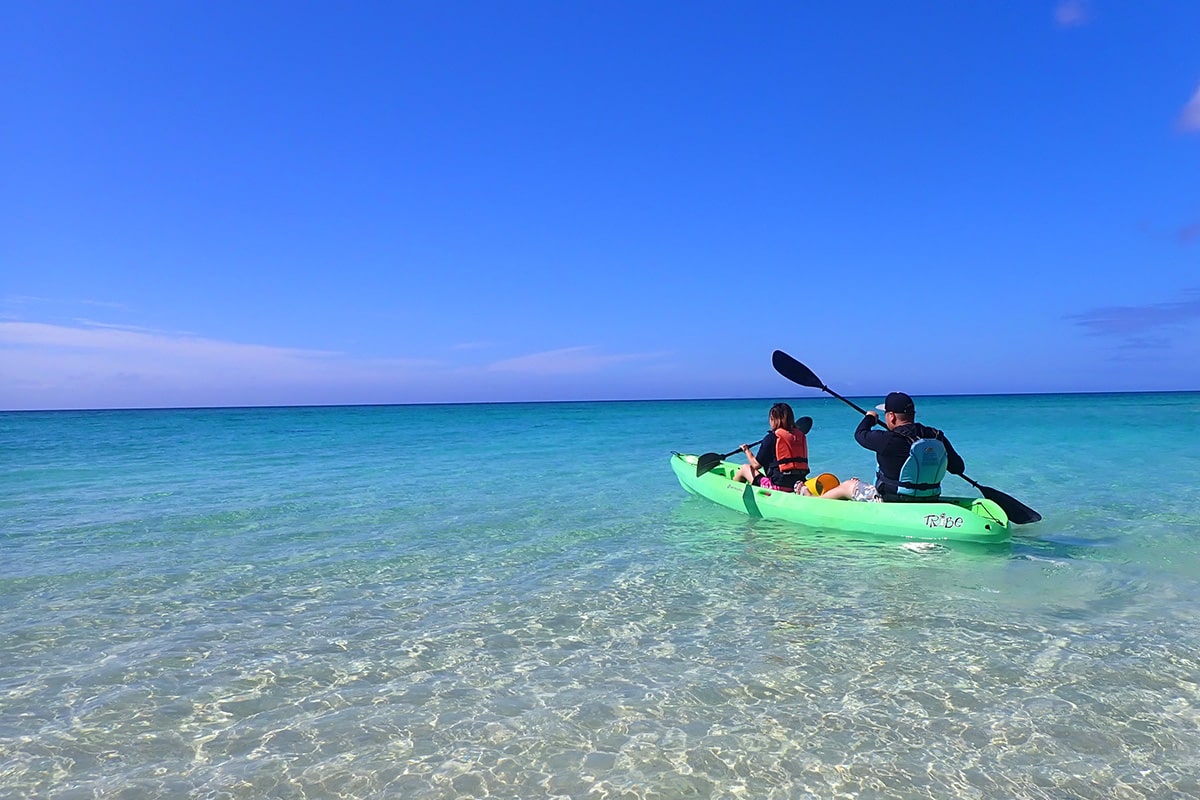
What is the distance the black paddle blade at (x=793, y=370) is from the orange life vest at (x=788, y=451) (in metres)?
1.48

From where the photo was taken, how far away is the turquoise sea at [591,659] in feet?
12.0

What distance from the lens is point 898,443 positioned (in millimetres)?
8547

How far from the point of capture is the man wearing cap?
8.50 m

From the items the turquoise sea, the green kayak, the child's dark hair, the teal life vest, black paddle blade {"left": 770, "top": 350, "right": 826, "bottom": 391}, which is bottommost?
the turquoise sea

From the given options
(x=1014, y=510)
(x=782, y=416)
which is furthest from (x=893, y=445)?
(x=782, y=416)

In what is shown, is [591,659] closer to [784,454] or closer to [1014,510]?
[784,454]

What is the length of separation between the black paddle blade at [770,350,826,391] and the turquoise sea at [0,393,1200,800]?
2.90 metres

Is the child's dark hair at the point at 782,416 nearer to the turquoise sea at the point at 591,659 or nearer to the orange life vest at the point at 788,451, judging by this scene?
the orange life vest at the point at 788,451

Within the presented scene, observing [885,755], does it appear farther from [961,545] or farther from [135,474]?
[135,474]

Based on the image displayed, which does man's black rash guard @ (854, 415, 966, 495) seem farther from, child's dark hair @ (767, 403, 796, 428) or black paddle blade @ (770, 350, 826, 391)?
black paddle blade @ (770, 350, 826, 391)

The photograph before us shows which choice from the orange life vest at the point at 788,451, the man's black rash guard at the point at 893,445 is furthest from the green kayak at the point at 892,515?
the orange life vest at the point at 788,451

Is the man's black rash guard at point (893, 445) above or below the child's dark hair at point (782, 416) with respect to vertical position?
below

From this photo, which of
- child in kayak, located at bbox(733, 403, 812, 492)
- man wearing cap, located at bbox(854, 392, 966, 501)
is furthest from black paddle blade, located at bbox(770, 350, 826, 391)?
man wearing cap, located at bbox(854, 392, 966, 501)

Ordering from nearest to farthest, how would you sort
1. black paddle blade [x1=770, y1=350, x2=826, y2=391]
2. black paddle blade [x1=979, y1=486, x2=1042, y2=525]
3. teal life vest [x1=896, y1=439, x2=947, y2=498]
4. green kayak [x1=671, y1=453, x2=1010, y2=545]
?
green kayak [x1=671, y1=453, x2=1010, y2=545] → teal life vest [x1=896, y1=439, x2=947, y2=498] → black paddle blade [x1=979, y1=486, x2=1042, y2=525] → black paddle blade [x1=770, y1=350, x2=826, y2=391]
